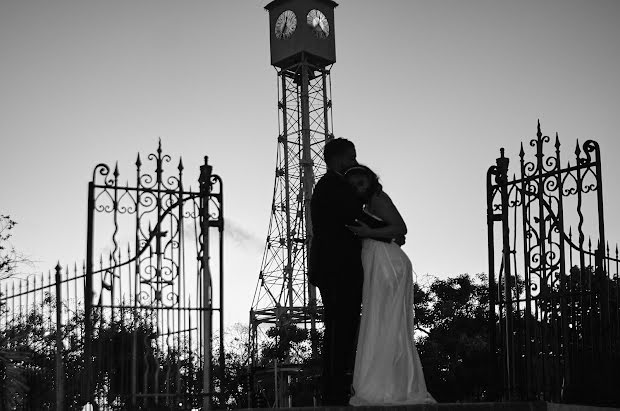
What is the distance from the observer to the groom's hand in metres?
8.00

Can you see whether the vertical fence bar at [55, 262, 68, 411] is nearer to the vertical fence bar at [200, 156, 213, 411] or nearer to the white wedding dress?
the vertical fence bar at [200, 156, 213, 411]

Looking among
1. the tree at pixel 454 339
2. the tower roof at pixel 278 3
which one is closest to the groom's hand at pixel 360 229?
the tree at pixel 454 339

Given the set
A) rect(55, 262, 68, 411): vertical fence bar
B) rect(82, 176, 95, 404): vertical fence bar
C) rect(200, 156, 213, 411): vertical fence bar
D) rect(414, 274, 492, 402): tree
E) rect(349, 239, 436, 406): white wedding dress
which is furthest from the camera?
rect(414, 274, 492, 402): tree

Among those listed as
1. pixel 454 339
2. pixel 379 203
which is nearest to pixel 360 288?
pixel 379 203

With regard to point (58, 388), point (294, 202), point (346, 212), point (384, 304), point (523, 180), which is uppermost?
point (294, 202)

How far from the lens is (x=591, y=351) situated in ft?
33.8

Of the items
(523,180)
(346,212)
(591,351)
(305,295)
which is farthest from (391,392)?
(305,295)

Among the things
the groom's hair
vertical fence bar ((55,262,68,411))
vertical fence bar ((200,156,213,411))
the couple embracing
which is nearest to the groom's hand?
the couple embracing

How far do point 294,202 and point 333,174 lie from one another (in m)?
31.2

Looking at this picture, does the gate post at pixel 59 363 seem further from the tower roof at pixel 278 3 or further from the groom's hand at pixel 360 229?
the tower roof at pixel 278 3

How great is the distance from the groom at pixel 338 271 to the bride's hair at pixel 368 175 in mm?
49

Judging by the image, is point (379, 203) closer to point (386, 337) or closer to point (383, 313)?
point (383, 313)

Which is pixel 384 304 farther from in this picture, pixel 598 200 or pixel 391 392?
pixel 598 200

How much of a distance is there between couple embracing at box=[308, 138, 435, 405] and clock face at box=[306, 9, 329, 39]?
3403 centimetres
